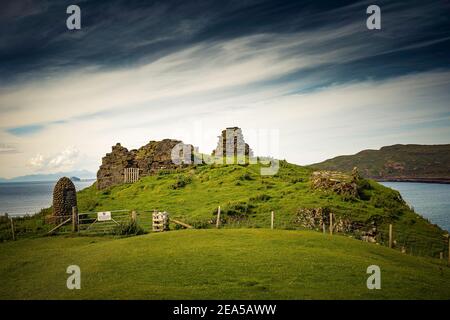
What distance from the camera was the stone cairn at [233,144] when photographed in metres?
73.1

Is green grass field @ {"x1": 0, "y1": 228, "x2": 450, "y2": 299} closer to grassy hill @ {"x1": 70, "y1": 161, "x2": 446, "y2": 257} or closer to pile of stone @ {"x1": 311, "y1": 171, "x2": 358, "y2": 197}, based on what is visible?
grassy hill @ {"x1": 70, "y1": 161, "x2": 446, "y2": 257}

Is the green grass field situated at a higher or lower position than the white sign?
lower

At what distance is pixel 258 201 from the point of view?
162ft

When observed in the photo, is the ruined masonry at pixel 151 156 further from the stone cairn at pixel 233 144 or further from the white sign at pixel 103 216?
the white sign at pixel 103 216

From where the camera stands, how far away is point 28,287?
19031mm

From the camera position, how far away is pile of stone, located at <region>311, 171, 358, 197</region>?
49688 mm

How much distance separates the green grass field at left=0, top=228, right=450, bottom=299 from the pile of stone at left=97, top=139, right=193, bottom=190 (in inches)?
1790

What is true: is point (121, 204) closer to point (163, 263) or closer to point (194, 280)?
point (163, 263)

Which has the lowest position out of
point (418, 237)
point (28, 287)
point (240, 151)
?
point (418, 237)

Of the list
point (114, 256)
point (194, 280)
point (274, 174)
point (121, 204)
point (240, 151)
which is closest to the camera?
point (194, 280)

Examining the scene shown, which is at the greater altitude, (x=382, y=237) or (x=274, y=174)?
(x=274, y=174)

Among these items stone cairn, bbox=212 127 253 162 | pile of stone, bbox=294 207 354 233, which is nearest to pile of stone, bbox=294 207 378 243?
pile of stone, bbox=294 207 354 233

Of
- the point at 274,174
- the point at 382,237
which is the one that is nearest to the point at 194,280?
the point at 382,237

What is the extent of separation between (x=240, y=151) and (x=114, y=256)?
5114 centimetres
